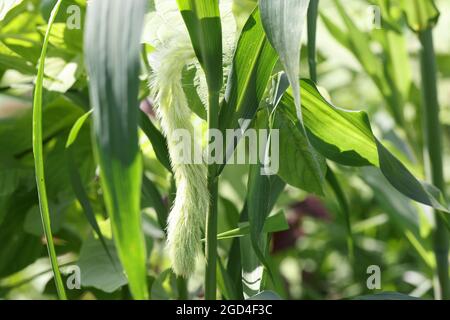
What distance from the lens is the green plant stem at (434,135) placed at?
697 millimetres

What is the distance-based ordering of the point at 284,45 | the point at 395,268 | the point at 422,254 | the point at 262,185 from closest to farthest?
the point at 284,45, the point at 262,185, the point at 422,254, the point at 395,268

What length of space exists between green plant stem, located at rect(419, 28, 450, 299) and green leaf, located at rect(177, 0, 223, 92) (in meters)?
0.32

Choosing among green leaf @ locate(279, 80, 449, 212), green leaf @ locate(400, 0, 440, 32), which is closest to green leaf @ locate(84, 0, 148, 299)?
green leaf @ locate(279, 80, 449, 212)

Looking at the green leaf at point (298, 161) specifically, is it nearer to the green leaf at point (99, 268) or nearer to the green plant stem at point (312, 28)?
the green plant stem at point (312, 28)

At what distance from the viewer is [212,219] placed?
1.52 feet

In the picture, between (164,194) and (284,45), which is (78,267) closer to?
(164,194)

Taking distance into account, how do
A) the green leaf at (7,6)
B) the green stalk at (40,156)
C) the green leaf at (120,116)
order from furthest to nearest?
the green leaf at (7,6)
the green stalk at (40,156)
the green leaf at (120,116)

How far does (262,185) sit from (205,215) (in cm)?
4

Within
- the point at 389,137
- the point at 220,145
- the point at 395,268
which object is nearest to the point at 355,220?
the point at 395,268

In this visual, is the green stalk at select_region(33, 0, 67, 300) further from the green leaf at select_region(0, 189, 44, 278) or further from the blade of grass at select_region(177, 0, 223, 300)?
the green leaf at select_region(0, 189, 44, 278)

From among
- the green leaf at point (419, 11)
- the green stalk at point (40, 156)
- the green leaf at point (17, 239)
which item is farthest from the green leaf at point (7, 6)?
the green leaf at point (419, 11)

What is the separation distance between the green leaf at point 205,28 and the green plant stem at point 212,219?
0.02m

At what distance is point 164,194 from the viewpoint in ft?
2.62

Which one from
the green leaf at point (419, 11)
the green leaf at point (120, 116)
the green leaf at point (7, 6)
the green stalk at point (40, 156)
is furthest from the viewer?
the green leaf at point (419, 11)
